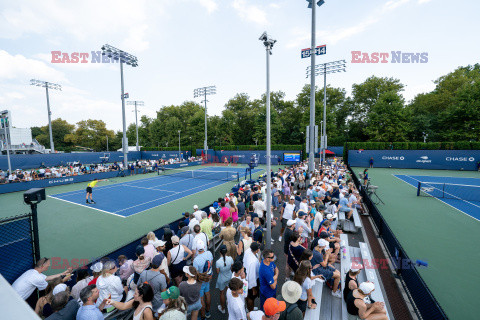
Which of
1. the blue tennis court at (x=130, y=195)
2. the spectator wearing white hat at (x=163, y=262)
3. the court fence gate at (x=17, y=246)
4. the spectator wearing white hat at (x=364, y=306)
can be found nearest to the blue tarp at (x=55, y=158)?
the blue tennis court at (x=130, y=195)

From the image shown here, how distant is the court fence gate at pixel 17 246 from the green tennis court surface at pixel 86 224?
2.83 metres

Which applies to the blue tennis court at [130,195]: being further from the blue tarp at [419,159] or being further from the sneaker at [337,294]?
the blue tarp at [419,159]

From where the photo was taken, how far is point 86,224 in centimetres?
1202

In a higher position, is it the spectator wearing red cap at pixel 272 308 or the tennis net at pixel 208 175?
the spectator wearing red cap at pixel 272 308

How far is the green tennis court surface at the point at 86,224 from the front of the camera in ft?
30.1

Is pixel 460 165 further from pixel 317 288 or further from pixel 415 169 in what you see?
pixel 317 288

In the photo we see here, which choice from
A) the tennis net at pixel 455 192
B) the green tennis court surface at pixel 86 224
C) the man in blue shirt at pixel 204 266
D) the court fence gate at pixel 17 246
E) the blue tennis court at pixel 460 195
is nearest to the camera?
the man in blue shirt at pixel 204 266

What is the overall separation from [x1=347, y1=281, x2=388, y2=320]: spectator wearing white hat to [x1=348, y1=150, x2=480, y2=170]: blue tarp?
36.0 metres

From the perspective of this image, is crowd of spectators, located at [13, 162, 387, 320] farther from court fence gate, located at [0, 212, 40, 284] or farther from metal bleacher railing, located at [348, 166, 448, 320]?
metal bleacher railing, located at [348, 166, 448, 320]

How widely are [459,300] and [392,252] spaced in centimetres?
180

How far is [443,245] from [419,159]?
30465mm

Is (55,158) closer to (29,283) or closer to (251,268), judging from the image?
(29,283)

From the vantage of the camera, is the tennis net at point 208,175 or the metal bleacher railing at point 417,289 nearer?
the metal bleacher railing at point 417,289

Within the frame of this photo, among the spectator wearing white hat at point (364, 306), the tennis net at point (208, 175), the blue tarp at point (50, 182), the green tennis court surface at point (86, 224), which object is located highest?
the spectator wearing white hat at point (364, 306)
